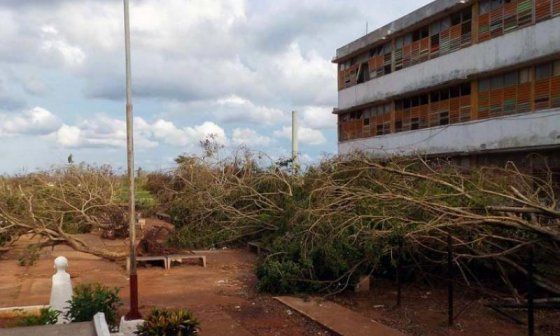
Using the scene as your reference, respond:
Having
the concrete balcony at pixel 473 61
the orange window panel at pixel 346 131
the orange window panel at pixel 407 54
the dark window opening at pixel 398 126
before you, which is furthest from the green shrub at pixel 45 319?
the orange window panel at pixel 346 131

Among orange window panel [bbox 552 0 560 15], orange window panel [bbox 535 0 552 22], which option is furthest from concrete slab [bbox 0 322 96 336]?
orange window panel [bbox 535 0 552 22]

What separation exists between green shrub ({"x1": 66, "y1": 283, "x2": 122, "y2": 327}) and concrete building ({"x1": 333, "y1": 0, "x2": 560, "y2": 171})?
9011 millimetres

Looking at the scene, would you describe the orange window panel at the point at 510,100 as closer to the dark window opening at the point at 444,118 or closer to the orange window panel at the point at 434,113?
the dark window opening at the point at 444,118

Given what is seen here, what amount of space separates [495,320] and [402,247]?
5.80 ft

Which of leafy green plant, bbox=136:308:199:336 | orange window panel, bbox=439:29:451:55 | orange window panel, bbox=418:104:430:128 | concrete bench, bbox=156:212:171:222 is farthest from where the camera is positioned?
orange window panel, bbox=418:104:430:128

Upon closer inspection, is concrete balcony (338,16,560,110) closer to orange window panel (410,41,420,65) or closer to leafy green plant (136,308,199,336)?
orange window panel (410,41,420,65)

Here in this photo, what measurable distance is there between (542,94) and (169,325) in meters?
18.1

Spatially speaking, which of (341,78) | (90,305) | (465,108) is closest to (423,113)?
(465,108)

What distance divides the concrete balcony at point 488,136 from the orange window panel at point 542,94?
308 mm

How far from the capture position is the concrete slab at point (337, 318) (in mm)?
7895

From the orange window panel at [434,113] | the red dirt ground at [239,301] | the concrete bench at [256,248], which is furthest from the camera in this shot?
the orange window panel at [434,113]

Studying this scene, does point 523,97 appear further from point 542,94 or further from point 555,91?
point 555,91

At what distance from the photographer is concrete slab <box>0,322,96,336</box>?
5961mm

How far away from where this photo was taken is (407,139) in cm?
2872
